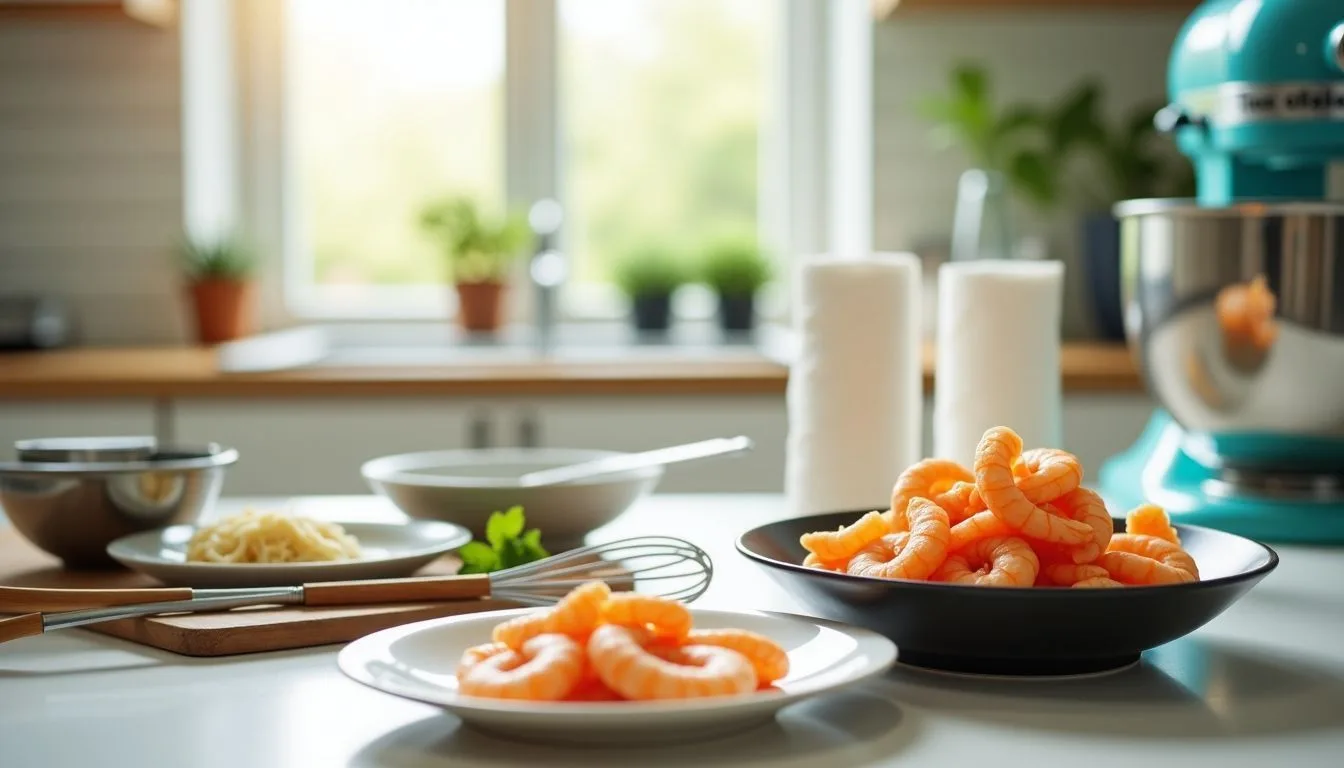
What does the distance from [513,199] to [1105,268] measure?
4.43 feet

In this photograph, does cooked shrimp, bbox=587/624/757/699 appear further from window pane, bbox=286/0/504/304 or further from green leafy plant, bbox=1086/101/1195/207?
window pane, bbox=286/0/504/304

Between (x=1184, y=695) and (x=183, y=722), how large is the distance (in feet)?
1.69

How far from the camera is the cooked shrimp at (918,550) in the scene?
0.82 meters

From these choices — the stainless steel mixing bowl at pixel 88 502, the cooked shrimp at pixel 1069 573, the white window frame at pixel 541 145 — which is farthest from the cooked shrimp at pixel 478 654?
the white window frame at pixel 541 145

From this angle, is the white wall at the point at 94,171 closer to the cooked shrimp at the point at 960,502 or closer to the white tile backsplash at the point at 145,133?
the white tile backsplash at the point at 145,133

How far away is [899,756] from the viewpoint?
71cm

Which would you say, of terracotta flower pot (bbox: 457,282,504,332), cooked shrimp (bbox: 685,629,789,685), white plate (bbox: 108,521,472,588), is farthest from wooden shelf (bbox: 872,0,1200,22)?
cooked shrimp (bbox: 685,629,789,685)

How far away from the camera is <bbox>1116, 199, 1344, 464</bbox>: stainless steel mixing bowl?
4.40 ft

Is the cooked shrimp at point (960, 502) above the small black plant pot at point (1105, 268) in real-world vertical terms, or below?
below

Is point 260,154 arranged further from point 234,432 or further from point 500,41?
point 234,432

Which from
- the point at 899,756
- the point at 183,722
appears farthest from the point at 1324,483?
the point at 183,722

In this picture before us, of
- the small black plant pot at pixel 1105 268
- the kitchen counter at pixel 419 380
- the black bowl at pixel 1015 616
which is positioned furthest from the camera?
the small black plant pot at pixel 1105 268

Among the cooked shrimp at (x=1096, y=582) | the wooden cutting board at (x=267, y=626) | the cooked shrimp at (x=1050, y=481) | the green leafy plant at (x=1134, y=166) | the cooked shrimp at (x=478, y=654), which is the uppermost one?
the green leafy plant at (x=1134, y=166)

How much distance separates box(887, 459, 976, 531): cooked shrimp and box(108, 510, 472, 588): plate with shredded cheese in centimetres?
36
